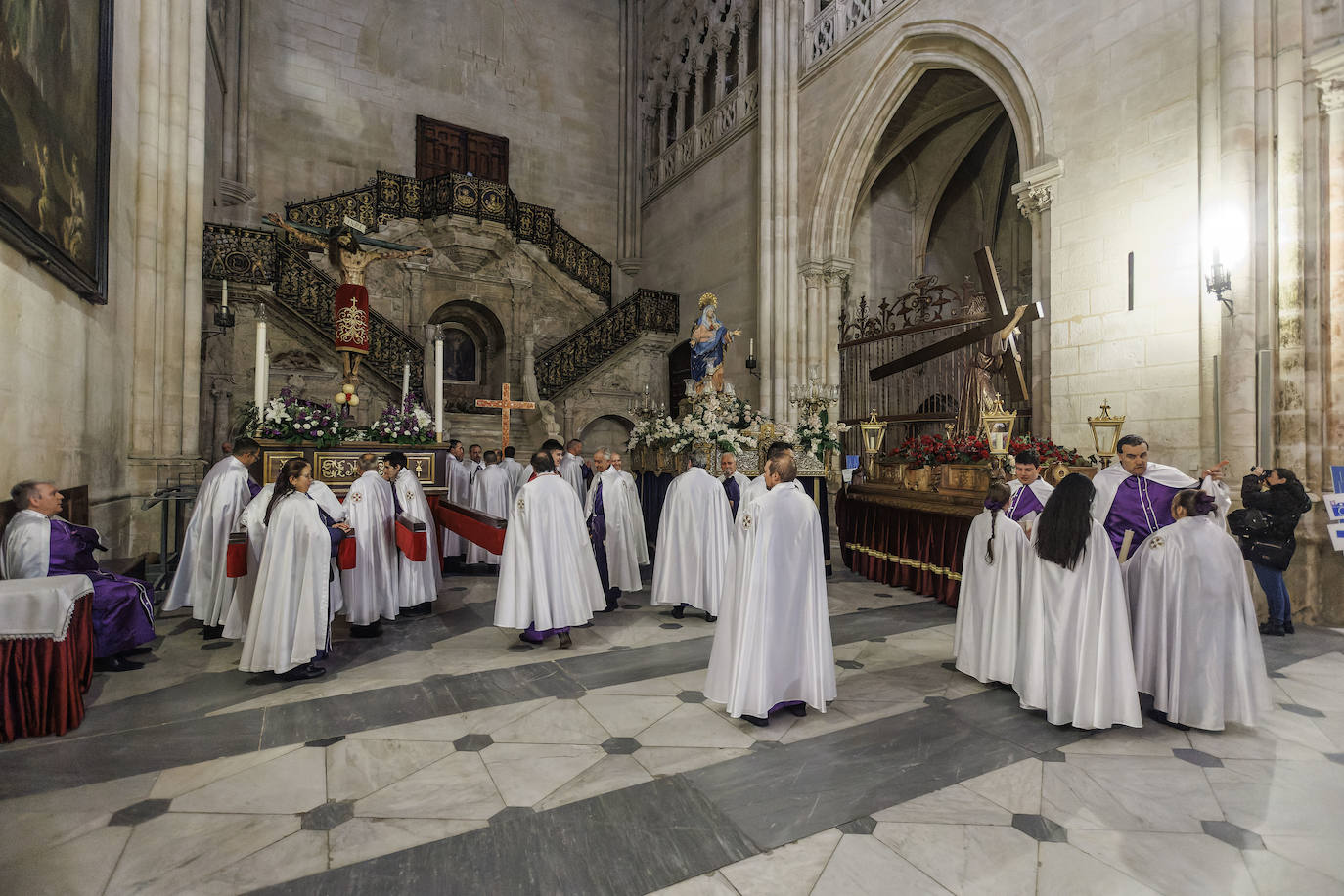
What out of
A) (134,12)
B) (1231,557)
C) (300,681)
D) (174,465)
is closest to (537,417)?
(174,465)

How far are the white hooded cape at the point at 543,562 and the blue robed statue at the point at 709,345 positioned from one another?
4.86 m

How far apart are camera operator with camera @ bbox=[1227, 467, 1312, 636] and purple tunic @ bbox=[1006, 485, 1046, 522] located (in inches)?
99.1

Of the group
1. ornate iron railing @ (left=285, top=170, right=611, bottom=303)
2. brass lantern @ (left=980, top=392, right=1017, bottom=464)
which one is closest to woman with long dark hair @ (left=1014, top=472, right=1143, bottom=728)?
brass lantern @ (left=980, top=392, right=1017, bottom=464)

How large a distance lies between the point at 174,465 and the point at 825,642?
26.1 ft

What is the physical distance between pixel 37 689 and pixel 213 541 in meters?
2.33

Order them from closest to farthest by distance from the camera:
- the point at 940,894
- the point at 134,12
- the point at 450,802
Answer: the point at 940,894, the point at 450,802, the point at 134,12

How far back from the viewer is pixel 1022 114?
9.09 metres

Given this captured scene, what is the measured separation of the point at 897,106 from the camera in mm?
11609

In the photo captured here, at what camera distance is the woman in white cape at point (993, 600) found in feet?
14.5

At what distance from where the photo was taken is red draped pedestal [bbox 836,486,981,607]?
691cm

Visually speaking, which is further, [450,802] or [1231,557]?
[1231,557]

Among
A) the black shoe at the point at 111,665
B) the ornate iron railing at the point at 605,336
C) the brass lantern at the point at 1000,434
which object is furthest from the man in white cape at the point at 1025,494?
the ornate iron railing at the point at 605,336

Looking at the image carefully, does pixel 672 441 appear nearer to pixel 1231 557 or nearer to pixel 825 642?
pixel 825 642

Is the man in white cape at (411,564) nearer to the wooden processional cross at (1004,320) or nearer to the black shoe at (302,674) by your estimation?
the black shoe at (302,674)
